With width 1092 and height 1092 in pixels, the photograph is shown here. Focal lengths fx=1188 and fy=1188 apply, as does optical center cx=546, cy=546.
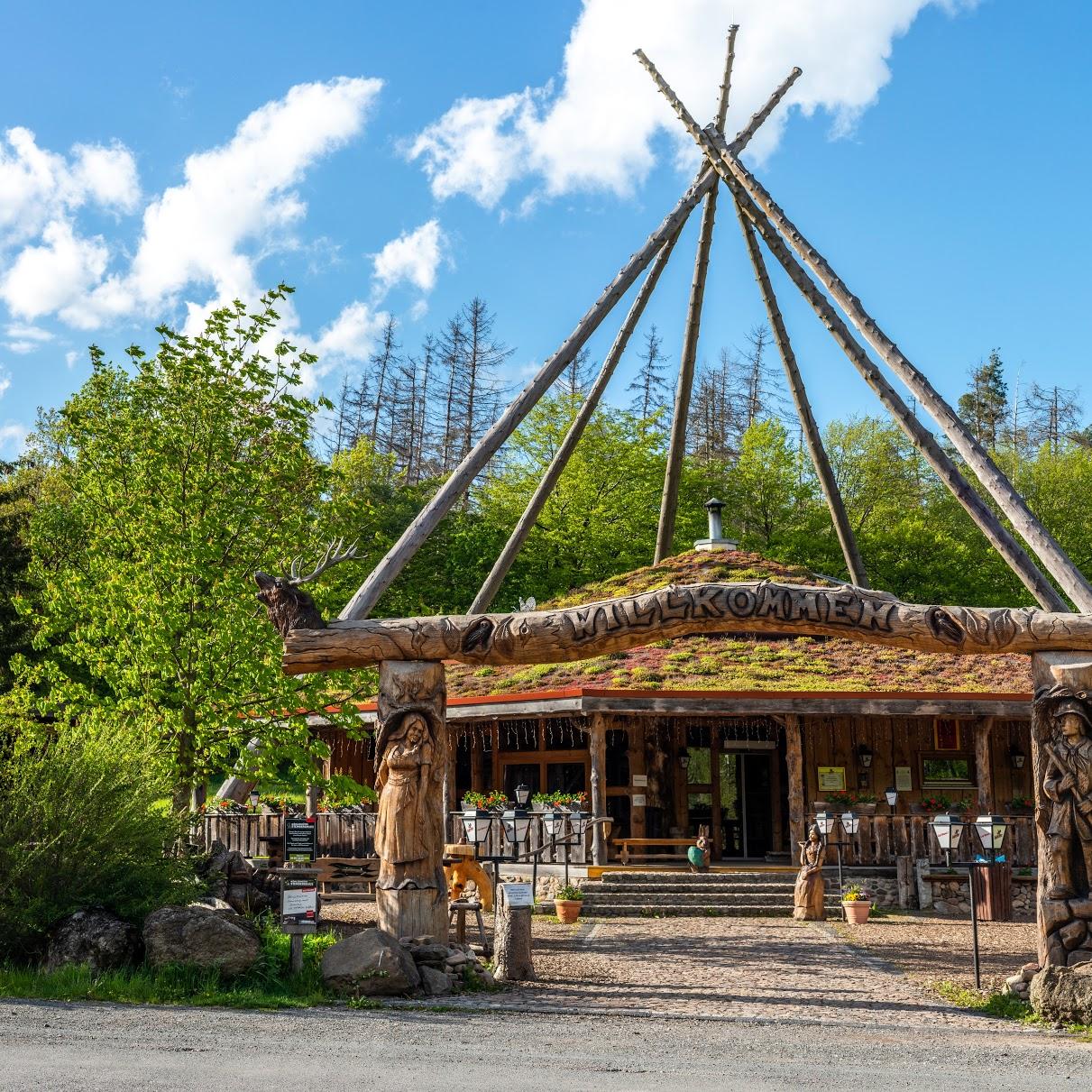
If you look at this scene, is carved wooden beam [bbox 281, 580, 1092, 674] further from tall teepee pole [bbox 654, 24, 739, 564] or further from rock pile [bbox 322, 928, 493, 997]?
tall teepee pole [bbox 654, 24, 739, 564]

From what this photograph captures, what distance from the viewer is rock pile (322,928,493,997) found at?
9.55 m

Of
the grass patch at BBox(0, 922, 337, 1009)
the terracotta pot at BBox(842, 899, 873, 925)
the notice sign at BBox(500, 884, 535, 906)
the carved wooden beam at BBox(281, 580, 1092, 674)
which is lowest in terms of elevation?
the terracotta pot at BBox(842, 899, 873, 925)

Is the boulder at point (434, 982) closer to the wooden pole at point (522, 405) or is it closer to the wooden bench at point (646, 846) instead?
the wooden pole at point (522, 405)

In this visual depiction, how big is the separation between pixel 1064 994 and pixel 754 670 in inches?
445

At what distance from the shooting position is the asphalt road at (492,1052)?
663cm

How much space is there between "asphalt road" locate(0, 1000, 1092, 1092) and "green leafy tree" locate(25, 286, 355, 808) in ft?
17.9

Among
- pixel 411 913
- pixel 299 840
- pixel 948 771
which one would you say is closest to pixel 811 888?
pixel 948 771

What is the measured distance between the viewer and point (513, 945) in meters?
10.5

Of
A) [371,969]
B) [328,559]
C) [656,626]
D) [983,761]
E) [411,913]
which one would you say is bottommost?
[371,969]

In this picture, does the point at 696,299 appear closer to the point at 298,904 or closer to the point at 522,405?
the point at 522,405

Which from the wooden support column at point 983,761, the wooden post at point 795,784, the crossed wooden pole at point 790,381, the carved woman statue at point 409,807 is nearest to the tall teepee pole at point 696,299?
the crossed wooden pole at point 790,381

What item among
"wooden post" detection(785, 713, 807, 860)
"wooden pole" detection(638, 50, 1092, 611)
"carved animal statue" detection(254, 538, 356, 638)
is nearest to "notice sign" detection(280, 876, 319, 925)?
"carved animal statue" detection(254, 538, 356, 638)

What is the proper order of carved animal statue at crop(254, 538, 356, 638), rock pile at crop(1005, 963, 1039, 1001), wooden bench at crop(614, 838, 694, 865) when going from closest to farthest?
rock pile at crop(1005, 963, 1039, 1001), carved animal statue at crop(254, 538, 356, 638), wooden bench at crop(614, 838, 694, 865)

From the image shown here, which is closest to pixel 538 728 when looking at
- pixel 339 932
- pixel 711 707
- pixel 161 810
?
pixel 711 707
